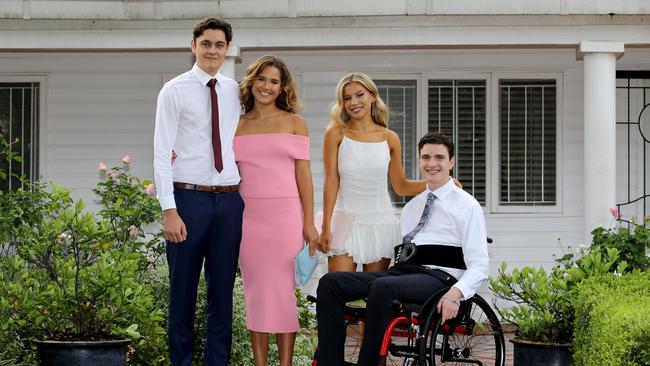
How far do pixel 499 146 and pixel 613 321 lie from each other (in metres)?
7.73

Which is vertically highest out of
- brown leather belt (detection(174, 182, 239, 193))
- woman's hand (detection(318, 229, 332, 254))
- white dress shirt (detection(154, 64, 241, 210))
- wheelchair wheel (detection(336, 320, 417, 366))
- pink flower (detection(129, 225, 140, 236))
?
white dress shirt (detection(154, 64, 241, 210))

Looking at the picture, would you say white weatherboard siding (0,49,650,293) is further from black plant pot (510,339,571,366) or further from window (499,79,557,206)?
black plant pot (510,339,571,366)

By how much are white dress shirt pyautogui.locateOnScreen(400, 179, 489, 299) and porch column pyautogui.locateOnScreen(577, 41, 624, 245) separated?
5.80m

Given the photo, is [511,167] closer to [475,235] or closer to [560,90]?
[560,90]

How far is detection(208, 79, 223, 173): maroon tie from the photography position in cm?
613

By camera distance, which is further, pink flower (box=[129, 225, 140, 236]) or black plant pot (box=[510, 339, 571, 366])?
pink flower (box=[129, 225, 140, 236])

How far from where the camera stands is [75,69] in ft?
44.5

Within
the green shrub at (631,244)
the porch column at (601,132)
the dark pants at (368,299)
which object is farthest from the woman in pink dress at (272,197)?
the porch column at (601,132)

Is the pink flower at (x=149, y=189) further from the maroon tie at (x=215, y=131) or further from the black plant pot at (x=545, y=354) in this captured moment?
the black plant pot at (x=545, y=354)

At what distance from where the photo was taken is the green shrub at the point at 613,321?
5.50 meters

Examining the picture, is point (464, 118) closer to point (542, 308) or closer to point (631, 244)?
point (631, 244)

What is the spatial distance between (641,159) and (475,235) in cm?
766

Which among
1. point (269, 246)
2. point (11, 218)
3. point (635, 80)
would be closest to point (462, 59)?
point (635, 80)

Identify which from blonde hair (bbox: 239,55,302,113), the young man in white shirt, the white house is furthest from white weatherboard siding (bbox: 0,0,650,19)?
the young man in white shirt
